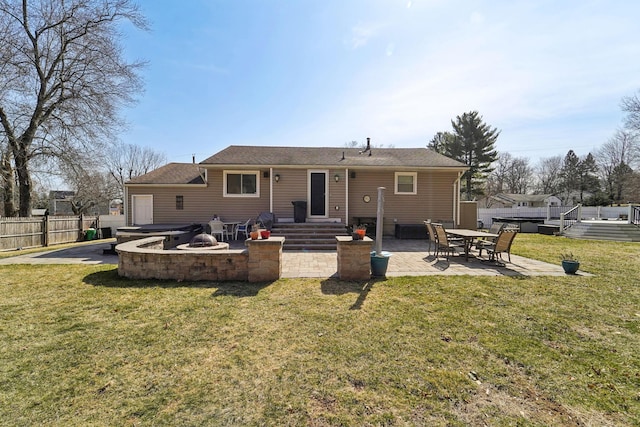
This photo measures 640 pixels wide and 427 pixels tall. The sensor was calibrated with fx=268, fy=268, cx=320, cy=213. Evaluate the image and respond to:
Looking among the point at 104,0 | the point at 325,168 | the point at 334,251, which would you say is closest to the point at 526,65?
the point at 325,168

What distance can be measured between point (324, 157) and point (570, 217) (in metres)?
15.3

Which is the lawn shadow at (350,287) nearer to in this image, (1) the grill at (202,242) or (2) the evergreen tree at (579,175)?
(1) the grill at (202,242)

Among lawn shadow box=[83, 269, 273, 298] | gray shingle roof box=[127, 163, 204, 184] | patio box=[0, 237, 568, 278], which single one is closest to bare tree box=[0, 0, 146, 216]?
gray shingle roof box=[127, 163, 204, 184]

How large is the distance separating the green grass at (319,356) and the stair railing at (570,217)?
13.0 m

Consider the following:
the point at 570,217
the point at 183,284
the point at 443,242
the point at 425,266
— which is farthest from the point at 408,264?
the point at 570,217

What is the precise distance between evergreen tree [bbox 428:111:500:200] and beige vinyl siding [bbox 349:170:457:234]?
20.2 m

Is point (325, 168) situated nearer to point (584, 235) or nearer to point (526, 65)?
point (526, 65)

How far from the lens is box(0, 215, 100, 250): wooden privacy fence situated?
33.7 feet

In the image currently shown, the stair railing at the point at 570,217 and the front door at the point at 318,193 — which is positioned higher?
the front door at the point at 318,193

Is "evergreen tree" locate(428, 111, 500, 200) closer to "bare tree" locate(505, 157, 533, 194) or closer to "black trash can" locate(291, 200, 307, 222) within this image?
"bare tree" locate(505, 157, 533, 194)

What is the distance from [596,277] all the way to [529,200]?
40613mm

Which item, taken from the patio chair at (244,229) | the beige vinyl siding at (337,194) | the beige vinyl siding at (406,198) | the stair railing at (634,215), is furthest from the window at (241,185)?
the stair railing at (634,215)

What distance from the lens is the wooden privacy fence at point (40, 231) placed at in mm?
10281

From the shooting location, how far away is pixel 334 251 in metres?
8.65
